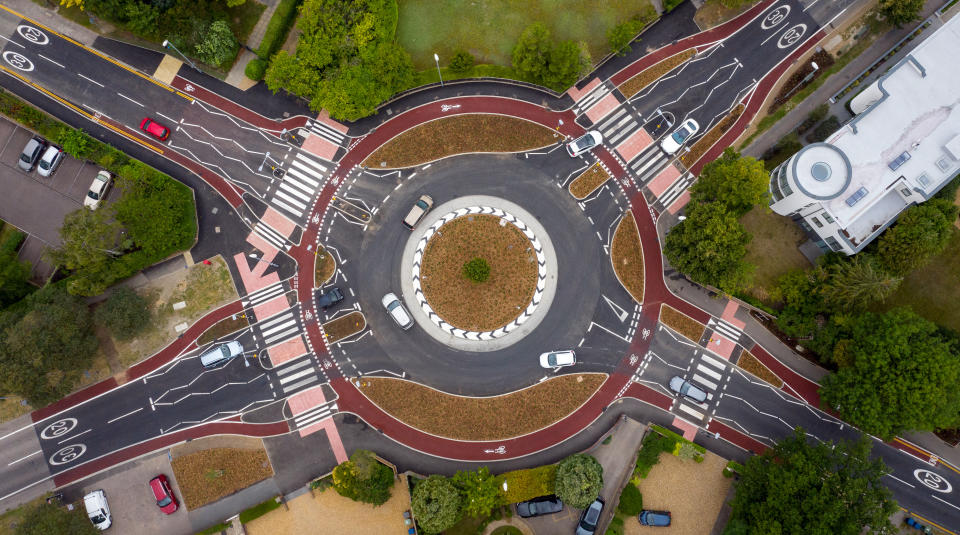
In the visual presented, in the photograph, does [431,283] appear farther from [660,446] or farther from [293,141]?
[660,446]

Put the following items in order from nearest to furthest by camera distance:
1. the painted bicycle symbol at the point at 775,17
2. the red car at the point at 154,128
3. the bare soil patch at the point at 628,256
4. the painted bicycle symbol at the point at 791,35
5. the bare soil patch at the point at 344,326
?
the bare soil patch at the point at 344,326, the bare soil patch at the point at 628,256, the red car at the point at 154,128, the painted bicycle symbol at the point at 791,35, the painted bicycle symbol at the point at 775,17

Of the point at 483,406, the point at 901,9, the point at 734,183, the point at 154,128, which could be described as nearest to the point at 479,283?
the point at 483,406

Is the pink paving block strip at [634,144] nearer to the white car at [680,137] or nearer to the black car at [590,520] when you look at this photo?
the white car at [680,137]

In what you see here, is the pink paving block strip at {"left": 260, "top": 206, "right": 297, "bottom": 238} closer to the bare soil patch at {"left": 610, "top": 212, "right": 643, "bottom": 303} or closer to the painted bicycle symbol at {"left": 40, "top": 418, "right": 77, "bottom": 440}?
the painted bicycle symbol at {"left": 40, "top": 418, "right": 77, "bottom": 440}

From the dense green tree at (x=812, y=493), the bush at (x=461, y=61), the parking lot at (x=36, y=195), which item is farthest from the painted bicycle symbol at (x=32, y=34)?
the dense green tree at (x=812, y=493)

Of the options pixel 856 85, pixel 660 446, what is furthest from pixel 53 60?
pixel 856 85

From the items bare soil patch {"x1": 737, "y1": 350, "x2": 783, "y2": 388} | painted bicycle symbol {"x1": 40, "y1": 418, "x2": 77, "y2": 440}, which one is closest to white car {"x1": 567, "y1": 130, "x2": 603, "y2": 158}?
bare soil patch {"x1": 737, "y1": 350, "x2": 783, "y2": 388}

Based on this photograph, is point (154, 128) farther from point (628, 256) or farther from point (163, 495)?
point (628, 256)
